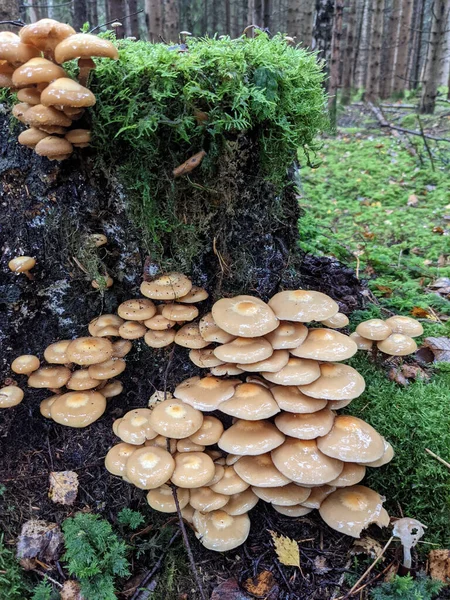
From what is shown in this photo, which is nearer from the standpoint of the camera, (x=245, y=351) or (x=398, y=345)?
(x=245, y=351)

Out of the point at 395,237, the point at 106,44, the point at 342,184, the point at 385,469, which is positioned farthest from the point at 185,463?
the point at 342,184

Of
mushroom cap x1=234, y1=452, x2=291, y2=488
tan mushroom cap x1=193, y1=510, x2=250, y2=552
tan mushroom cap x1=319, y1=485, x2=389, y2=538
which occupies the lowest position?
tan mushroom cap x1=193, y1=510, x2=250, y2=552

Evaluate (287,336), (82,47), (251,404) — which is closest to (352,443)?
(251,404)

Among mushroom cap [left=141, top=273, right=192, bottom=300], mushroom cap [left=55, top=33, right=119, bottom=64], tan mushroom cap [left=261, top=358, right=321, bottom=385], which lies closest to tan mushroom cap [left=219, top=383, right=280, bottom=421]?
tan mushroom cap [left=261, top=358, right=321, bottom=385]

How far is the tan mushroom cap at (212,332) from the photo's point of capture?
2.88 meters

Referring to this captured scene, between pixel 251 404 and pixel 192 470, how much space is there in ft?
1.77

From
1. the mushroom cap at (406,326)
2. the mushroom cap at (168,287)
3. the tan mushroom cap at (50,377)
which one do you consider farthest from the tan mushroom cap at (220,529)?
the mushroom cap at (406,326)

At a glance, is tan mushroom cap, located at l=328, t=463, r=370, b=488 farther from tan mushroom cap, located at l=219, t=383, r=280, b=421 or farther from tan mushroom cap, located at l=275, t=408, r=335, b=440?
tan mushroom cap, located at l=219, t=383, r=280, b=421

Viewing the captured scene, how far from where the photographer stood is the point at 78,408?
9.57 ft

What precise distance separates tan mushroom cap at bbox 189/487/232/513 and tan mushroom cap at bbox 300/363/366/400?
2.82 ft

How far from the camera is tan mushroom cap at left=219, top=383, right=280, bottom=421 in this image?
2.62 m

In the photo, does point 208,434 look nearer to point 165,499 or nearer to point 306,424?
point 165,499

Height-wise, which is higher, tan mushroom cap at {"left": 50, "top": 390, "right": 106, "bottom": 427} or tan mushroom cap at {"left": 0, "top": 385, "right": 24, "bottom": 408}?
tan mushroom cap at {"left": 0, "top": 385, "right": 24, "bottom": 408}

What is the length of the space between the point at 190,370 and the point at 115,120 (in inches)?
73.1
